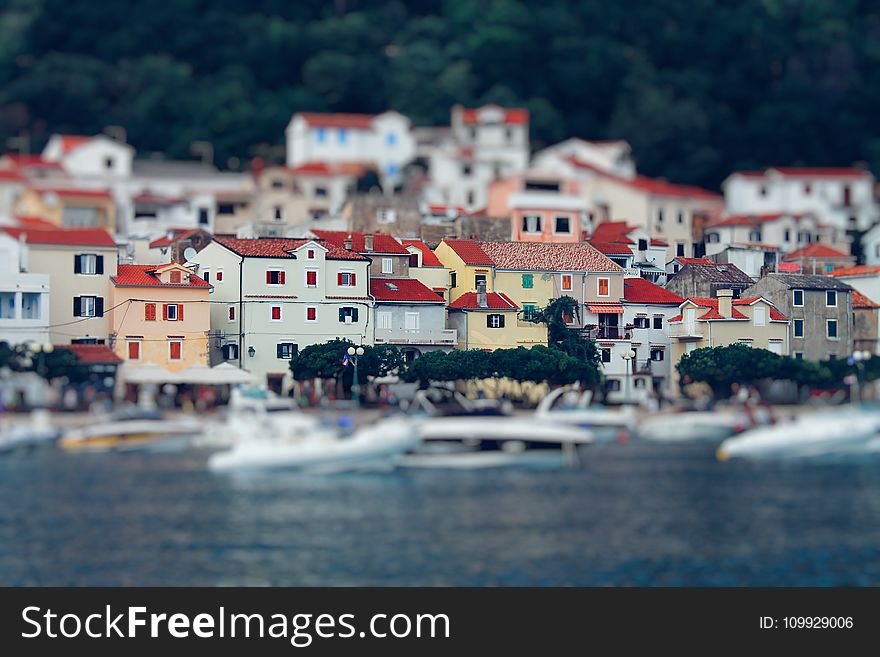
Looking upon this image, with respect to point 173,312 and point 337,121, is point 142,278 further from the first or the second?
point 337,121

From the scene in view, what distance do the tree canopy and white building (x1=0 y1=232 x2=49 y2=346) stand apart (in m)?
22.7

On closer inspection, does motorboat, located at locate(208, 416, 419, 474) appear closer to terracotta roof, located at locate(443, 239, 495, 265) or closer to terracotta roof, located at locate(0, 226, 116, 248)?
terracotta roof, located at locate(443, 239, 495, 265)

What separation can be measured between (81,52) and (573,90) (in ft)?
27.7

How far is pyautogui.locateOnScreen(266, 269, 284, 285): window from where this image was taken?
271 inches

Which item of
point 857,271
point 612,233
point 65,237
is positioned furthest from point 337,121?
point 65,237

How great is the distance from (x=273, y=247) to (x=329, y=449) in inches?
36.5

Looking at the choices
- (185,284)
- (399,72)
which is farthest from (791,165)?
(185,284)

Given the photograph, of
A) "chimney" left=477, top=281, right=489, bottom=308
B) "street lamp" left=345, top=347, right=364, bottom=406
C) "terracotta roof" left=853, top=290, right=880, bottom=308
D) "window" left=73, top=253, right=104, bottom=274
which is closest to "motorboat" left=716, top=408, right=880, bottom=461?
"terracotta roof" left=853, top=290, right=880, bottom=308

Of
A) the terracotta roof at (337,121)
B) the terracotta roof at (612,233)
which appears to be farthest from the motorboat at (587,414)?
the terracotta roof at (337,121)

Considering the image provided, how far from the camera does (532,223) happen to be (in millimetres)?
7914

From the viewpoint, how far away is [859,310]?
23.8ft

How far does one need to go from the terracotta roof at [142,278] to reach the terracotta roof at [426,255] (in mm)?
852

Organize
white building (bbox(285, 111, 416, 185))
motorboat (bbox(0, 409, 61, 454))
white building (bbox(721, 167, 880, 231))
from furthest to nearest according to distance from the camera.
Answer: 1. white building (bbox(285, 111, 416, 185))
2. white building (bbox(721, 167, 880, 231))
3. motorboat (bbox(0, 409, 61, 454))

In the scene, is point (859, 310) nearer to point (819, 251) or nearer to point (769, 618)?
point (819, 251)
